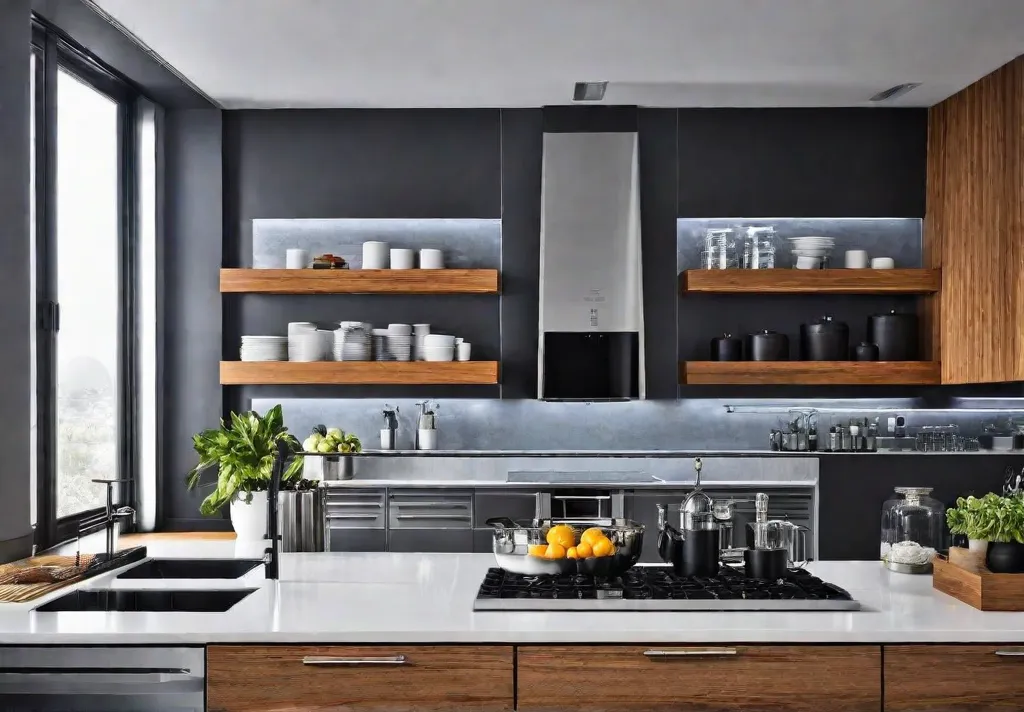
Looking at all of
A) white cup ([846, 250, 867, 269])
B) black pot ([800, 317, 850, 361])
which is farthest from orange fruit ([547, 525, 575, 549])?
white cup ([846, 250, 867, 269])

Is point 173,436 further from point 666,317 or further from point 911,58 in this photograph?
point 911,58

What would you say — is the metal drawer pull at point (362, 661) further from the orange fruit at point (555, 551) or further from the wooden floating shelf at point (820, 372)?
the wooden floating shelf at point (820, 372)

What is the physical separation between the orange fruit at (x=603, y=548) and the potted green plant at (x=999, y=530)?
81 centimetres

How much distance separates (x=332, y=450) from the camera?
15.1 ft

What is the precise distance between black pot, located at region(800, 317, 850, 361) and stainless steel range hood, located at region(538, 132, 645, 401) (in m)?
0.94

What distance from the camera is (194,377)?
528 centimetres

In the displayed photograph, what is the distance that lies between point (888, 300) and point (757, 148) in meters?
1.14

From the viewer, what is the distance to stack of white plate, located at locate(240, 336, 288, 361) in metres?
5.23

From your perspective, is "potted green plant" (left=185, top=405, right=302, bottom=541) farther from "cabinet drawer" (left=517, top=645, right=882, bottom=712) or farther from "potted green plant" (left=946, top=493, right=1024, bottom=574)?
"potted green plant" (left=946, top=493, right=1024, bottom=574)

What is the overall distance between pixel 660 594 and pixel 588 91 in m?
3.40

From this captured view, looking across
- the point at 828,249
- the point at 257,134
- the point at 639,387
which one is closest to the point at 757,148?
the point at 828,249

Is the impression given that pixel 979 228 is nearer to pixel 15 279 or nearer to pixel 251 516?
pixel 251 516

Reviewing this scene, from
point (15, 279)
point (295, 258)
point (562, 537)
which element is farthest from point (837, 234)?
point (15, 279)

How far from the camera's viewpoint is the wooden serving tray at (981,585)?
211cm
